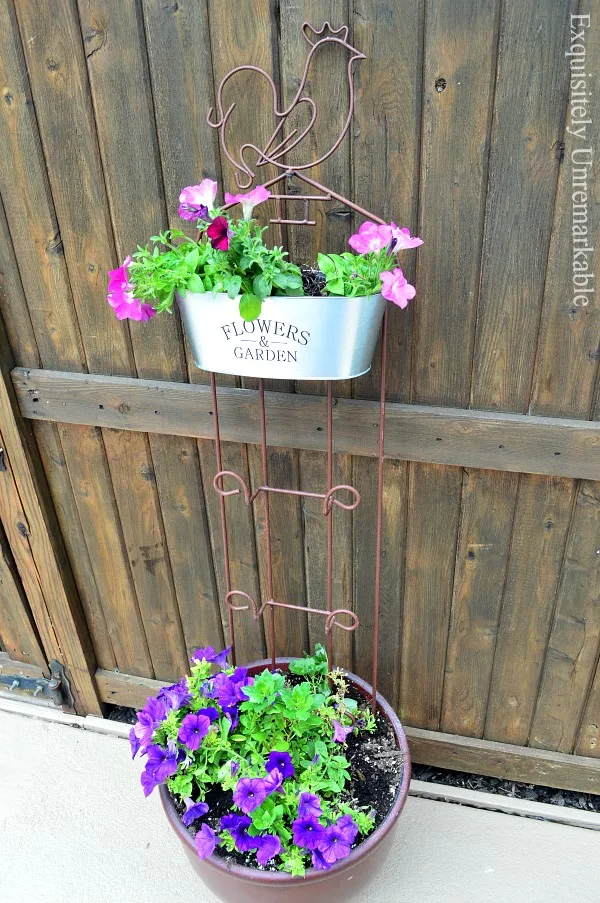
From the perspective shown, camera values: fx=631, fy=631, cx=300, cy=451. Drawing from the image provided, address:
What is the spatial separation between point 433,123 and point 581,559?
1013 millimetres

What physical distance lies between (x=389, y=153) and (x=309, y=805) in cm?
132

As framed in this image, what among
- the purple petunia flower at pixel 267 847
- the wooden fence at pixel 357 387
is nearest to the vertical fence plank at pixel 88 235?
the wooden fence at pixel 357 387

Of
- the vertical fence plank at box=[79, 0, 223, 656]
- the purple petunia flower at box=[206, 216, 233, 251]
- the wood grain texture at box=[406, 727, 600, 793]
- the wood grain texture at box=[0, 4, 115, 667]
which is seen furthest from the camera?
the wood grain texture at box=[406, 727, 600, 793]

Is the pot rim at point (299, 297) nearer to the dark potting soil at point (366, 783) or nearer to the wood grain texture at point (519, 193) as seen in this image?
the wood grain texture at point (519, 193)

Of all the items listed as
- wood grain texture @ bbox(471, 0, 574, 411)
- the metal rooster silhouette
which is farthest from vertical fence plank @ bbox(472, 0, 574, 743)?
the metal rooster silhouette

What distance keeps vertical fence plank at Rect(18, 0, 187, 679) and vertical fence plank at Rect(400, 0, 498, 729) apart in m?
0.71

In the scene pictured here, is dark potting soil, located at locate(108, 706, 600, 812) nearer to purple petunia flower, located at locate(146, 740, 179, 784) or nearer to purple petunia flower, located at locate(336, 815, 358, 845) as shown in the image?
purple petunia flower, located at locate(336, 815, 358, 845)

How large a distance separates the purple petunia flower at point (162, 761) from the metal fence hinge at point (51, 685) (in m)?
0.83

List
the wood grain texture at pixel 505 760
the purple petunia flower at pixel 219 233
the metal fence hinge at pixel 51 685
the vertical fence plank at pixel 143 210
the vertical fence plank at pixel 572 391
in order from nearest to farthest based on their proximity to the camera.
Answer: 1. the purple petunia flower at pixel 219 233
2. the vertical fence plank at pixel 572 391
3. the vertical fence plank at pixel 143 210
4. the wood grain texture at pixel 505 760
5. the metal fence hinge at pixel 51 685

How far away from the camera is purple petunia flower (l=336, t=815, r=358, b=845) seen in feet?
4.26

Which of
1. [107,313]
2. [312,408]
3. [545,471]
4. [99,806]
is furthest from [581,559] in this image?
[99,806]

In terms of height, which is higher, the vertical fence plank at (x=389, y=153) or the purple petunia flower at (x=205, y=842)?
the vertical fence plank at (x=389, y=153)

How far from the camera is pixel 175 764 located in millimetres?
1397

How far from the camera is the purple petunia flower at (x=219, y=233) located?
1039 millimetres
